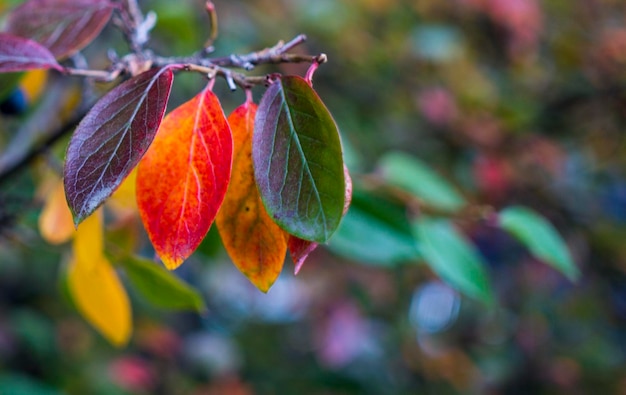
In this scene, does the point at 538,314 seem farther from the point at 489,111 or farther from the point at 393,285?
the point at 489,111

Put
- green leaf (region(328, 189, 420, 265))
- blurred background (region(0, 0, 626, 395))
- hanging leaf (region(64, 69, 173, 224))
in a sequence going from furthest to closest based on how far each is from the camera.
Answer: blurred background (region(0, 0, 626, 395)) → green leaf (region(328, 189, 420, 265)) → hanging leaf (region(64, 69, 173, 224))

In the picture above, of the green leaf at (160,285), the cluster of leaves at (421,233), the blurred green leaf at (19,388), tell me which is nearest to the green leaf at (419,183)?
the cluster of leaves at (421,233)

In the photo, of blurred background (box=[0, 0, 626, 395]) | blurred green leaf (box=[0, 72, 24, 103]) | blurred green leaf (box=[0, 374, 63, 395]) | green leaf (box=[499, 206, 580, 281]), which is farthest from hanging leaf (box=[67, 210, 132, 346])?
blurred background (box=[0, 0, 626, 395])

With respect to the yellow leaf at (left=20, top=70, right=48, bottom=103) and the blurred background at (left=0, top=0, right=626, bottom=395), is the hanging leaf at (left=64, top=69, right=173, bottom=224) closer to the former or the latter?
the yellow leaf at (left=20, top=70, right=48, bottom=103)

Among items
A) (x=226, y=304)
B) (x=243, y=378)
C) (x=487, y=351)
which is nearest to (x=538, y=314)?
(x=487, y=351)

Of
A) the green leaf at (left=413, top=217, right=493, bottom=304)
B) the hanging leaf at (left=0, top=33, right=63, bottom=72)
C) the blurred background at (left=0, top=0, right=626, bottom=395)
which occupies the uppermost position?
the hanging leaf at (left=0, top=33, right=63, bottom=72)

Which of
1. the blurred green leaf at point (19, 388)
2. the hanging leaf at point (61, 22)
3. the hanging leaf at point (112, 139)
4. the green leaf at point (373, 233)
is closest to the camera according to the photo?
the hanging leaf at point (112, 139)

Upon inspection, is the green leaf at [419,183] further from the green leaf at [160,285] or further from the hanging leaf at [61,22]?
the hanging leaf at [61,22]
